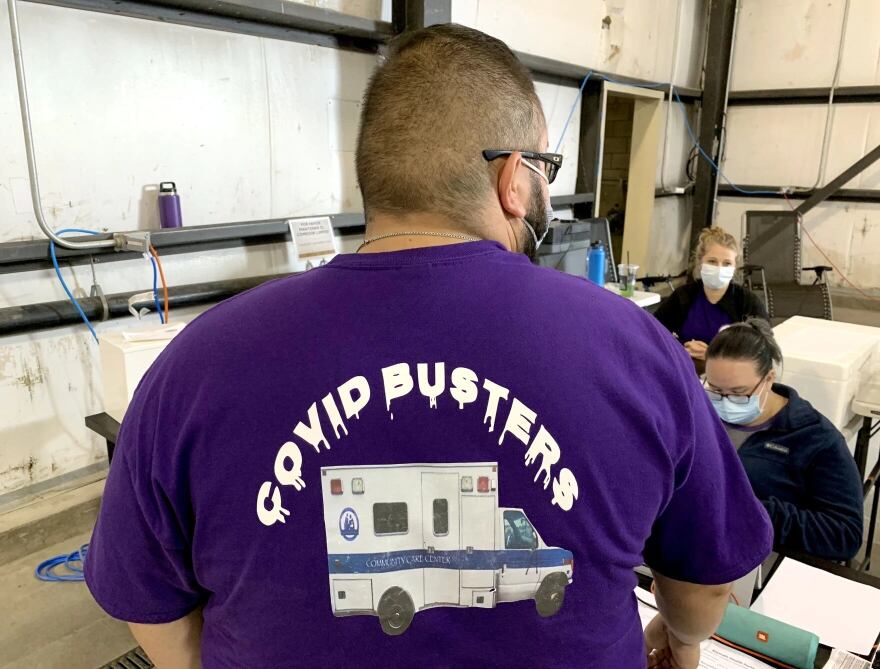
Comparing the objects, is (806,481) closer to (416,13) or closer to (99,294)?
(99,294)

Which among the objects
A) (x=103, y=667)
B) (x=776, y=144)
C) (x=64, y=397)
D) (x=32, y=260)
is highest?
(x=776, y=144)

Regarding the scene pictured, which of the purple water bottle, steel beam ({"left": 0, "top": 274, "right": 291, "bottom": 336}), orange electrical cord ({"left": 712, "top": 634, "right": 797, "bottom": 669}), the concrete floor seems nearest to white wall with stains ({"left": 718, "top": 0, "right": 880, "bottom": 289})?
steel beam ({"left": 0, "top": 274, "right": 291, "bottom": 336})

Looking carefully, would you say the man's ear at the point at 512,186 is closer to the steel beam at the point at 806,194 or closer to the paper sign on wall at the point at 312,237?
the paper sign on wall at the point at 312,237

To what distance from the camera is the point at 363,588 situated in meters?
0.64

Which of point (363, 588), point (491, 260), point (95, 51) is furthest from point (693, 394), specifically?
point (95, 51)

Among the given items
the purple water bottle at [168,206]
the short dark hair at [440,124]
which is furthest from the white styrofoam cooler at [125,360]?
the short dark hair at [440,124]

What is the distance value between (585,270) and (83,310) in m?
2.32

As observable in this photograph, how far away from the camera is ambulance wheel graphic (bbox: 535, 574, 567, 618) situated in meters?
0.66

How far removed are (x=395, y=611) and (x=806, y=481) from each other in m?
1.39

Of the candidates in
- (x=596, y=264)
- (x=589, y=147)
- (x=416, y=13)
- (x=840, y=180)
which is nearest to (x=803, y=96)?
(x=840, y=180)

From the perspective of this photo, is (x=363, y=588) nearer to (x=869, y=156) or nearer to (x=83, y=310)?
(x=83, y=310)

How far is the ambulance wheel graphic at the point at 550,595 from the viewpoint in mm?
655

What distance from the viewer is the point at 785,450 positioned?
1.66 m

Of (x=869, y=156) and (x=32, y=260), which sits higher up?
(x=869, y=156)
